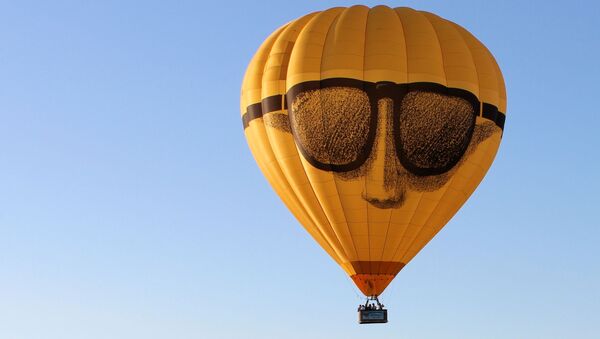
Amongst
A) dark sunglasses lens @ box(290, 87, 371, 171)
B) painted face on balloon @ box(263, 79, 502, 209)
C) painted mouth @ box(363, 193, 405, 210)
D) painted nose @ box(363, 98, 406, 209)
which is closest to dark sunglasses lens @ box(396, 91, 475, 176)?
painted face on balloon @ box(263, 79, 502, 209)

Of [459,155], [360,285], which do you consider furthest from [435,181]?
[360,285]

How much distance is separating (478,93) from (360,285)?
22.6 feet

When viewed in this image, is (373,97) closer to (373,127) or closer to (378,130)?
(373,127)

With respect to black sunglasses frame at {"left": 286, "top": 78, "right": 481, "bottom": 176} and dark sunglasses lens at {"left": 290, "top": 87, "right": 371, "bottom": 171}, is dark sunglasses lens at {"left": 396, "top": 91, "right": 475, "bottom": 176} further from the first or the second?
dark sunglasses lens at {"left": 290, "top": 87, "right": 371, "bottom": 171}

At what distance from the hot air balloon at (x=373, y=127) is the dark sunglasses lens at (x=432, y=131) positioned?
0.10 feet

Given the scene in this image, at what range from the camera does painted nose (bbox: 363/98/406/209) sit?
44938 millimetres

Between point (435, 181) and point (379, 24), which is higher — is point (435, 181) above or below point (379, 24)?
below

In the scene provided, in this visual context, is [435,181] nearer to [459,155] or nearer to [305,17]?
[459,155]

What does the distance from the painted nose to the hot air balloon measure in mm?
30

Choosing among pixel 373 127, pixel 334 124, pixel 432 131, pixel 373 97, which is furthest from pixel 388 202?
pixel 373 97

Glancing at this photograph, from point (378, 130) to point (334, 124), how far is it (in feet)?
4.37

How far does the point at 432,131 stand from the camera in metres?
45.3

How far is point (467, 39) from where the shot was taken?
4691cm

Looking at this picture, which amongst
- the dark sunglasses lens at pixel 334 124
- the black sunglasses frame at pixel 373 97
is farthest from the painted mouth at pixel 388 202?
the dark sunglasses lens at pixel 334 124
